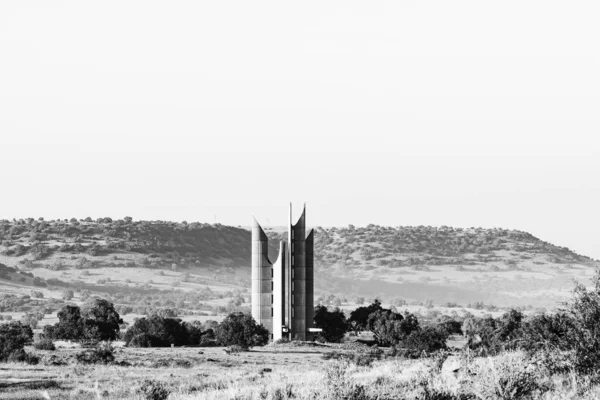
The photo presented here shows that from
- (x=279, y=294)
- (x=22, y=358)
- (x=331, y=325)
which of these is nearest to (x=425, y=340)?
(x=279, y=294)

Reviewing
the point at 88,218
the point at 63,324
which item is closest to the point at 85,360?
the point at 63,324

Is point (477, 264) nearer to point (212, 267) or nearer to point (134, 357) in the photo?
point (212, 267)

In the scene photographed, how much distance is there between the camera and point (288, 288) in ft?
231

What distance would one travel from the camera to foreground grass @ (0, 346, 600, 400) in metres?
24.7

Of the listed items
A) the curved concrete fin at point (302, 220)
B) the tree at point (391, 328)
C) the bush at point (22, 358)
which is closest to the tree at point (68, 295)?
the tree at point (391, 328)

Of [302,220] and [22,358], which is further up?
[302,220]

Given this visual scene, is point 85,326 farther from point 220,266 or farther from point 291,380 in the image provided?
point 220,266

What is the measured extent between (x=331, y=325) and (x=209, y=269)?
102m

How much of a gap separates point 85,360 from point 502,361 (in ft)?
94.0

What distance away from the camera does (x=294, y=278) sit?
7050 centimetres

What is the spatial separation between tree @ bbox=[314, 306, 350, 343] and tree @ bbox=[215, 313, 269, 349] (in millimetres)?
7567

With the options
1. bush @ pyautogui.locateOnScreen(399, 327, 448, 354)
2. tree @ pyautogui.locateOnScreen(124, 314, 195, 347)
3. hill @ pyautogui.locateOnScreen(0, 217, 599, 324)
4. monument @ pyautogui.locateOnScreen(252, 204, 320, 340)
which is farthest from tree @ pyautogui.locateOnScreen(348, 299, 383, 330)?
hill @ pyautogui.locateOnScreen(0, 217, 599, 324)

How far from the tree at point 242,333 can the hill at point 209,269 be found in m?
64.3

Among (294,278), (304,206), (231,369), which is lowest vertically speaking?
(231,369)
